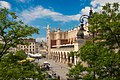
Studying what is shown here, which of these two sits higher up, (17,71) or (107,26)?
(107,26)

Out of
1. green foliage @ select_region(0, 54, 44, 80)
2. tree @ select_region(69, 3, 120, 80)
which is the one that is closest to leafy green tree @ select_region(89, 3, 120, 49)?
tree @ select_region(69, 3, 120, 80)

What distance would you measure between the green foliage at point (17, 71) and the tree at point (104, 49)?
78.8 inches

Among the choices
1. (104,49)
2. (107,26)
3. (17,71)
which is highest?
(107,26)

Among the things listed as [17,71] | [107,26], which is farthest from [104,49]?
[17,71]

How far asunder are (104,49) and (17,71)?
14.9 feet

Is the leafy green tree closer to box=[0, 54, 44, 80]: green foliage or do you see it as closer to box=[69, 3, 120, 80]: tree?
box=[69, 3, 120, 80]: tree

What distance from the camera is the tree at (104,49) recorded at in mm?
13039

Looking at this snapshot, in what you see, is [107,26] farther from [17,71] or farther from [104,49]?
[17,71]

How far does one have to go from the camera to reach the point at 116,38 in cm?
1406

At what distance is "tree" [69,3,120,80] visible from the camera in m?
13.0

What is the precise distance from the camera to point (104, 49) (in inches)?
530

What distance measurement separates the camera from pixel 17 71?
527 inches

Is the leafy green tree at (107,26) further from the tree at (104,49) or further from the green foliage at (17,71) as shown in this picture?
the green foliage at (17,71)

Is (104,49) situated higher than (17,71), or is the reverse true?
(104,49)
